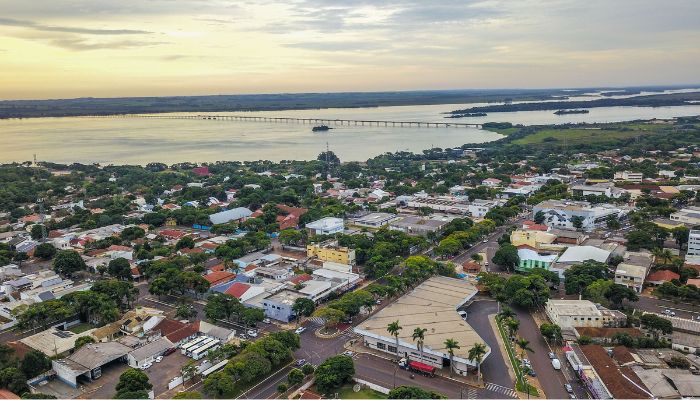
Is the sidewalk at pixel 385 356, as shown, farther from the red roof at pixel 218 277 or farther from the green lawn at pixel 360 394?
the red roof at pixel 218 277

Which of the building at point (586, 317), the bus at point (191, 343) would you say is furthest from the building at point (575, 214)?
the bus at point (191, 343)

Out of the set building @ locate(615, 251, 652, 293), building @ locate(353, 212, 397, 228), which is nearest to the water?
building @ locate(353, 212, 397, 228)

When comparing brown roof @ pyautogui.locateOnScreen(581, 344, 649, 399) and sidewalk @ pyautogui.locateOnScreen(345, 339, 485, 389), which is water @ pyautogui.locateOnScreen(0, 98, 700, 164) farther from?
brown roof @ pyautogui.locateOnScreen(581, 344, 649, 399)

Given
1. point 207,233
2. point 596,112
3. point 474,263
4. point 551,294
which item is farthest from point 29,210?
point 596,112

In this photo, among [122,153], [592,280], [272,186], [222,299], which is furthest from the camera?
[122,153]

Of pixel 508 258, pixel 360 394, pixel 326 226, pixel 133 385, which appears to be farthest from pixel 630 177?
pixel 133 385

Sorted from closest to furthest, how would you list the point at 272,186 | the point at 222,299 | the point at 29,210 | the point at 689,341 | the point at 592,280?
the point at 689,341 → the point at 222,299 → the point at 592,280 → the point at 29,210 → the point at 272,186

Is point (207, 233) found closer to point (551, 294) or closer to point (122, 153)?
point (551, 294)
